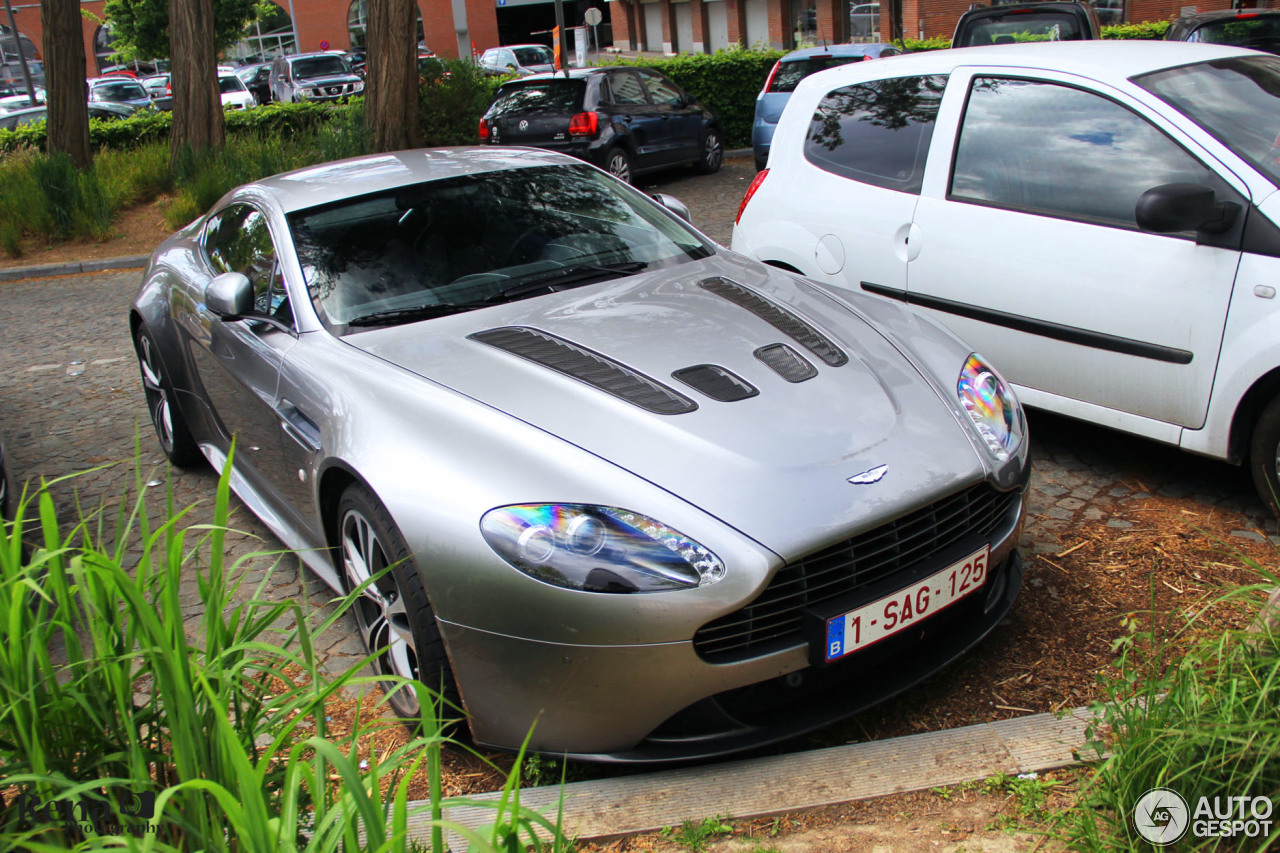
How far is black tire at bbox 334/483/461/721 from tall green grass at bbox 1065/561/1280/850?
1402mm

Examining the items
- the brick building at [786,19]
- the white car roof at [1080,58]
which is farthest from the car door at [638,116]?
the white car roof at [1080,58]

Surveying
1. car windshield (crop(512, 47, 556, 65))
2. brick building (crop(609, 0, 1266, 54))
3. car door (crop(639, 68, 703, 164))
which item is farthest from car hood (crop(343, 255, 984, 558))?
car windshield (crop(512, 47, 556, 65))

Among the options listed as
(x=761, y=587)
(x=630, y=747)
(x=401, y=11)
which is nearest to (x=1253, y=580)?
(x=761, y=587)

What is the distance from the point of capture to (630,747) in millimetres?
2486

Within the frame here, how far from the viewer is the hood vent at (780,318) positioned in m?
3.16

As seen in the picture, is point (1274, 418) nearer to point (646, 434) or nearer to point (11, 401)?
point (646, 434)

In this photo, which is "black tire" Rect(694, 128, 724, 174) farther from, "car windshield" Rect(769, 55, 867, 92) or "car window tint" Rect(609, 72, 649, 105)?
"car windshield" Rect(769, 55, 867, 92)

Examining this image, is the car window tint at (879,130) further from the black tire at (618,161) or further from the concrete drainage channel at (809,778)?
the black tire at (618,161)

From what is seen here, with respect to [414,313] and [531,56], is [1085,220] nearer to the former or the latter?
[414,313]

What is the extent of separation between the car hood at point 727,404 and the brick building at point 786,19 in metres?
16.9

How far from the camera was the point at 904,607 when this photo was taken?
2.57m

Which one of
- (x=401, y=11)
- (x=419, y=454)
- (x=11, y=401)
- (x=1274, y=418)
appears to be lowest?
(x=11, y=401)

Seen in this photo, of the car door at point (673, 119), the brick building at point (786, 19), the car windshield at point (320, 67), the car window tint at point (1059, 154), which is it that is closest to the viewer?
the car window tint at point (1059, 154)

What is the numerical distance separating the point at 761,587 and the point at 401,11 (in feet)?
35.5
